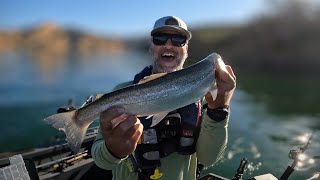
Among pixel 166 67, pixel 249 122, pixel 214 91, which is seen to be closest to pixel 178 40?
pixel 166 67

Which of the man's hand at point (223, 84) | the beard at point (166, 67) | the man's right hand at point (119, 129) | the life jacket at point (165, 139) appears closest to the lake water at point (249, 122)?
the life jacket at point (165, 139)

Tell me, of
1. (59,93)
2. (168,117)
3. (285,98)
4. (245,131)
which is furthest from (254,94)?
Result: (168,117)

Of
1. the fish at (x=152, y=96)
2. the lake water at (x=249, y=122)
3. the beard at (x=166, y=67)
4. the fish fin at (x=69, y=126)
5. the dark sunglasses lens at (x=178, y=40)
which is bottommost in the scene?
the lake water at (x=249, y=122)

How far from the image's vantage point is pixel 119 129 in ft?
10.2

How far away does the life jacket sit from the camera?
3709 mm

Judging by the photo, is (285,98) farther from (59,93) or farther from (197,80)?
(197,80)

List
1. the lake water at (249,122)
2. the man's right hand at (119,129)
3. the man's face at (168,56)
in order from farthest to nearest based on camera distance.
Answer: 1. the lake water at (249,122)
2. the man's face at (168,56)
3. the man's right hand at (119,129)

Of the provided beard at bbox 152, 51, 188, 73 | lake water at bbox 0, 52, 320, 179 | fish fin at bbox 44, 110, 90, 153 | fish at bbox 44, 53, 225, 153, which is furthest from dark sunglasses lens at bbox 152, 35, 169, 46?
lake water at bbox 0, 52, 320, 179

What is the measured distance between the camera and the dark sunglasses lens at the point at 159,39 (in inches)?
155

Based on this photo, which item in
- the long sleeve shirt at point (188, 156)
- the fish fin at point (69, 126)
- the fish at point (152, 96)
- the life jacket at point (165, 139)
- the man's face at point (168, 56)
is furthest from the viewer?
the man's face at point (168, 56)

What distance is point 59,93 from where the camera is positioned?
30.5 meters

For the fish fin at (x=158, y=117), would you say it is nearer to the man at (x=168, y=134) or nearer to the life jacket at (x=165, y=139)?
the man at (x=168, y=134)

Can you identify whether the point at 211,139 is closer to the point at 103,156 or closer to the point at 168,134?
the point at 168,134

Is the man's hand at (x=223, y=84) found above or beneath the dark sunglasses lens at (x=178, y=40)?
beneath
